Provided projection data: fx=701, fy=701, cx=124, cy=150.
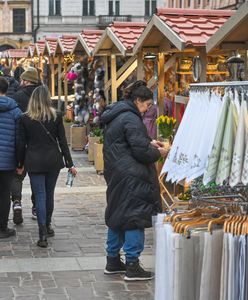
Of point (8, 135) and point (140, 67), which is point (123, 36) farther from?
point (8, 135)

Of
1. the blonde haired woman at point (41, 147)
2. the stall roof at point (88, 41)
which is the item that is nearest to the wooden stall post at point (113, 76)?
the stall roof at point (88, 41)

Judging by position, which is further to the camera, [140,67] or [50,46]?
[50,46]

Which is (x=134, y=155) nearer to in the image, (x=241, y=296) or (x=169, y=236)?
(x=169, y=236)

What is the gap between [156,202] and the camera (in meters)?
6.08

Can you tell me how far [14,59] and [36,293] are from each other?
29222 millimetres

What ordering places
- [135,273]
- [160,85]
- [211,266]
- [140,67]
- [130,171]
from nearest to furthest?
[211,266] < [130,171] < [135,273] < [160,85] < [140,67]

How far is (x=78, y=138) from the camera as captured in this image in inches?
640

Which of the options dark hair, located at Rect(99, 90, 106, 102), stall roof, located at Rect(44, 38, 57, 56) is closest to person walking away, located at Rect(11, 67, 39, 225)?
dark hair, located at Rect(99, 90, 106, 102)

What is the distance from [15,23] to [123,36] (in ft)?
160

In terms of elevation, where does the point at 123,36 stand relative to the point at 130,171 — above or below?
above

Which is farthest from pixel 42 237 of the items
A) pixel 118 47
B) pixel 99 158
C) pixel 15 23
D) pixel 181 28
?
pixel 15 23

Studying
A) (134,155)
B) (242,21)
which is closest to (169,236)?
(134,155)

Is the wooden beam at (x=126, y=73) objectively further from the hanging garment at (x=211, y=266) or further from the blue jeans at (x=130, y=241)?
the hanging garment at (x=211, y=266)

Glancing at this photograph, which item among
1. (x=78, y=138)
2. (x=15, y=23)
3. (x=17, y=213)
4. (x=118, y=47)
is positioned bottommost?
(x=78, y=138)
